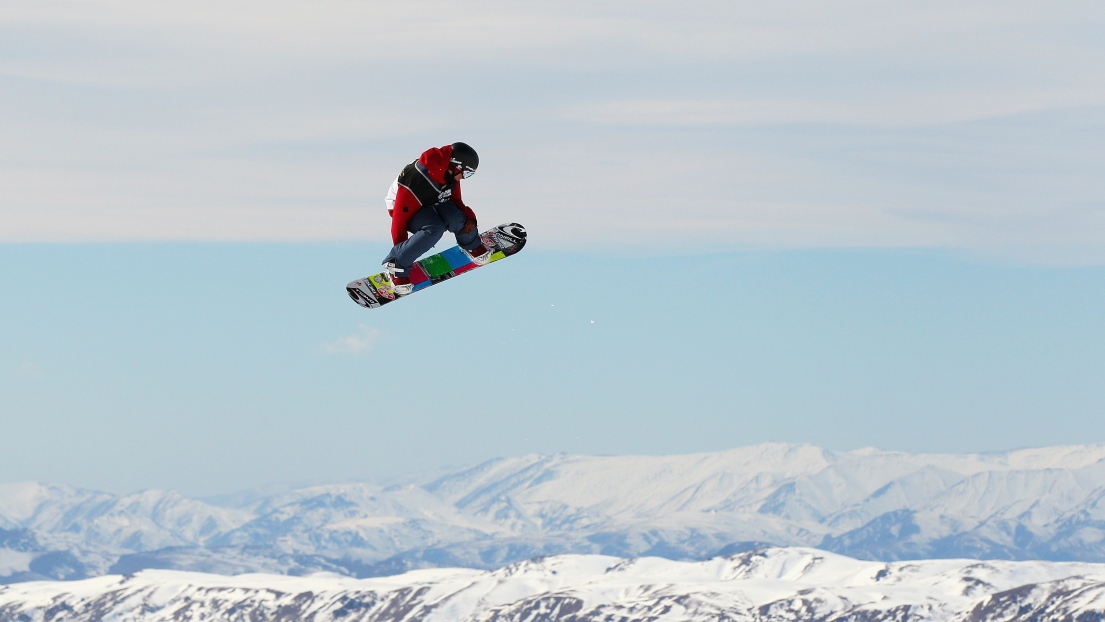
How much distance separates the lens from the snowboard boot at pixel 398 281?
38.0m

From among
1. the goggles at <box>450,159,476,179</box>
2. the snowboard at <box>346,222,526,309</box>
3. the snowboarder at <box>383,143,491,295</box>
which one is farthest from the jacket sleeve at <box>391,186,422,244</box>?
the snowboard at <box>346,222,526,309</box>

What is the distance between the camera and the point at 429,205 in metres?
37.0

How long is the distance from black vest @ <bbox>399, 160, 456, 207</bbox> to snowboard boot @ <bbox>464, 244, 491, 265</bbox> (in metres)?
4.04

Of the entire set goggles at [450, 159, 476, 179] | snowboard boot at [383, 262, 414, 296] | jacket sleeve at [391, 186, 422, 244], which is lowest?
snowboard boot at [383, 262, 414, 296]

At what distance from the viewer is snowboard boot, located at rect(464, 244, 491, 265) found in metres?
41.1

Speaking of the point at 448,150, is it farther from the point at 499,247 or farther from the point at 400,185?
the point at 499,247

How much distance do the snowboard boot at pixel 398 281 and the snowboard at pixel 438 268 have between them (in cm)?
22

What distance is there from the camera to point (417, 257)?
124ft

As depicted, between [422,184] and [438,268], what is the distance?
599cm

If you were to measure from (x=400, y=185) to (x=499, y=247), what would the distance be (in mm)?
5688

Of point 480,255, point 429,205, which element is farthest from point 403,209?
point 480,255

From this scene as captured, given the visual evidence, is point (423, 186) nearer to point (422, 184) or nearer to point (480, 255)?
point (422, 184)

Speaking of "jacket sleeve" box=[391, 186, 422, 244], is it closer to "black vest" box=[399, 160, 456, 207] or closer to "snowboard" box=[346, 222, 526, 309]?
"black vest" box=[399, 160, 456, 207]

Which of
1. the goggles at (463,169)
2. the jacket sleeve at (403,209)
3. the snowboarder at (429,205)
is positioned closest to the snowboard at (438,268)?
the snowboarder at (429,205)
